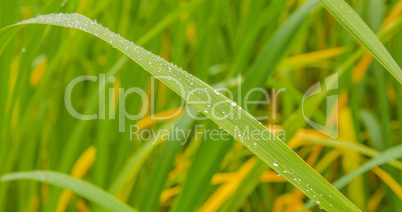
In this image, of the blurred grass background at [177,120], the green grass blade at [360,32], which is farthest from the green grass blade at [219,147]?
the green grass blade at [360,32]

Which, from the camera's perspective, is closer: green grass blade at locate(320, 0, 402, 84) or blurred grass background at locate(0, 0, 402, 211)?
green grass blade at locate(320, 0, 402, 84)

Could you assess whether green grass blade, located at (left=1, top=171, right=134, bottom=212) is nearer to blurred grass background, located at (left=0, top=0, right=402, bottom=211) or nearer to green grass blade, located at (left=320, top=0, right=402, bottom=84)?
blurred grass background, located at (left=0, top=0, right=402, bottom=211)

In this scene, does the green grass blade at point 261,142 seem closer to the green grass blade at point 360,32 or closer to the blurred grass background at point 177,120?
the green grass blade at point 360,32

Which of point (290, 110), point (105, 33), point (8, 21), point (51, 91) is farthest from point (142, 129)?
point (105, 33)

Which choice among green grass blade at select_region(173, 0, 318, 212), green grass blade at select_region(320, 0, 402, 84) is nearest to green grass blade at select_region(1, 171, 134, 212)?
green grass blade at select_region(173, 0, 318, 212)

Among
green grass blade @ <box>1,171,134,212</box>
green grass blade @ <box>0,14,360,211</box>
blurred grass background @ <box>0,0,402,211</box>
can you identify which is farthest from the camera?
blurred grass background @ <box>0,0,402,211</box>

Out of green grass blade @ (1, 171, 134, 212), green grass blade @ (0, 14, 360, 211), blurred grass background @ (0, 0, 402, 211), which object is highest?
blurred grass background @ (0, 0, 402, 211)
